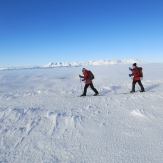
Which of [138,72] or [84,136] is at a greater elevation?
[138,72]

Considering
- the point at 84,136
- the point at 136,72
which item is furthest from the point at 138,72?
the point at 84,136

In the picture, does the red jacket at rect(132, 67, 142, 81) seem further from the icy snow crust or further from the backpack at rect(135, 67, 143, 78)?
the icy snow crust

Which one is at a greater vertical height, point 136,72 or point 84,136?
point 136,72

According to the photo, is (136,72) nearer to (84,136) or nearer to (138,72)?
(138,72)

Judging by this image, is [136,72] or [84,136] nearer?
[84,136]

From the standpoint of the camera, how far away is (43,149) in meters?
3.37

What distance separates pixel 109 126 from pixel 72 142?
1316 mm

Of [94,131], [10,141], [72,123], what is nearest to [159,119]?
[94,131]

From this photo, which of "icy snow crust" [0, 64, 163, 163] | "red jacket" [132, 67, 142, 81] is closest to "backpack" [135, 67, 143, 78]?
"red jacket" [132, 67, 142, 81]

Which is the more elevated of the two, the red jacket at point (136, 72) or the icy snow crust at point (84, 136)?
the red jacket at point (136, 72)

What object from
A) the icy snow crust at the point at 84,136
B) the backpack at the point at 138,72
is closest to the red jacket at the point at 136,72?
the backpack at the point at 138,72

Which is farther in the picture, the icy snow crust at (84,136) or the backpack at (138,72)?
the backpack at (138,72)

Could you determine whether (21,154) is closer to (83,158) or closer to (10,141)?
(10,141)

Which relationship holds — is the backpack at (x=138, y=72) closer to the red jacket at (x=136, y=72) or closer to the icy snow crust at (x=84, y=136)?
the red jacket at (x=136, y=72)
